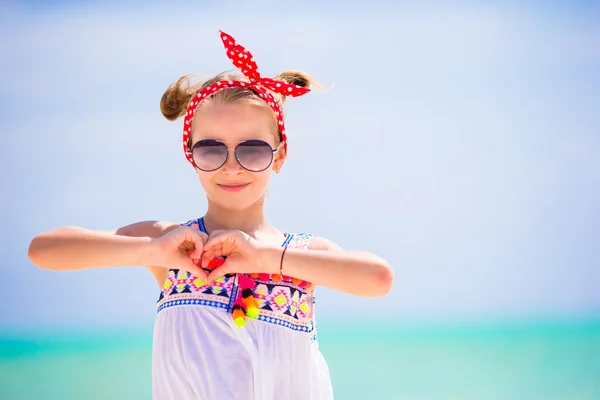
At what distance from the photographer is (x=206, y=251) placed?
2.26 meters

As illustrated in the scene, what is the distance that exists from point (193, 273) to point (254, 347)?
0.26 m

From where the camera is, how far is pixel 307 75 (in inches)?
110

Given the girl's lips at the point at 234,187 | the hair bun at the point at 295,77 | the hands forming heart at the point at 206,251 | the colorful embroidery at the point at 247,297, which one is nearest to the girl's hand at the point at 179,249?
the hands forming heart at the point at 206,251

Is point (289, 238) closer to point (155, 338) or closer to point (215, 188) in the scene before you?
point (215, 188)

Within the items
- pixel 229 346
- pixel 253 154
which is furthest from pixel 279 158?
pixel 229 346

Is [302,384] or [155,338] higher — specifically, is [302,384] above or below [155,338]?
below

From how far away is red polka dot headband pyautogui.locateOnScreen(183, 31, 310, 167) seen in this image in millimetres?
2555

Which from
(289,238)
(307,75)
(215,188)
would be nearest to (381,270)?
(289,238)

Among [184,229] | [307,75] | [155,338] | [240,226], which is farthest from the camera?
[307,75]

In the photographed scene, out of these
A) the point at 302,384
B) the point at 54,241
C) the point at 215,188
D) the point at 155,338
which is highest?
the point at 215,188

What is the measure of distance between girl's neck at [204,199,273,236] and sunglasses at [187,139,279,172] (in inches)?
6.4

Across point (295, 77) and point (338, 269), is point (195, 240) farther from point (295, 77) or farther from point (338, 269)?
point (295, 77)

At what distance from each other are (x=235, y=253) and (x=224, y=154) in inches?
11.9

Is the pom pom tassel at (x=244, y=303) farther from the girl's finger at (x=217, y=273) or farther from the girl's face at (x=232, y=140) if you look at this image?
the girl's face at (x=232, y=140)
